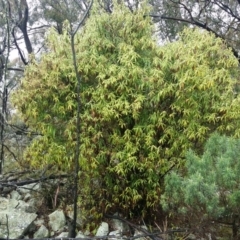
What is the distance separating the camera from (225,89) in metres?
4.96

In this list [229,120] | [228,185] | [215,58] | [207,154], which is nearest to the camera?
[228,185]


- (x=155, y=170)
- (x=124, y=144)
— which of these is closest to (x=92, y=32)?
(x=124, y=144)

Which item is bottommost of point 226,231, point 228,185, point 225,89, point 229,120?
point 226,231

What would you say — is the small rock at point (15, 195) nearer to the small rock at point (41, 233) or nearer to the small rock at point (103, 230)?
the small rock at point (41, 233)

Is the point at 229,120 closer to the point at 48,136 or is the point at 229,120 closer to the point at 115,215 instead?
the point at 115,215

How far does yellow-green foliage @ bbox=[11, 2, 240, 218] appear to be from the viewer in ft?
15.8

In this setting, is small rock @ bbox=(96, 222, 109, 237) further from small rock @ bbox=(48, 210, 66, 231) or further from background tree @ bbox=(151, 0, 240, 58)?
background tree @ bbox=(151, 0, 240, 58)

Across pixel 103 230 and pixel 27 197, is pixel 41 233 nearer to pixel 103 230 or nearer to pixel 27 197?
pixel 103 230

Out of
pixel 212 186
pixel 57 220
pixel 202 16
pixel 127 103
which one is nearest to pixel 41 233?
pixel 57 220

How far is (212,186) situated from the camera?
3686mm

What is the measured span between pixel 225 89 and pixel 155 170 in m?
1.30

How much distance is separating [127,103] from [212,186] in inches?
62.2

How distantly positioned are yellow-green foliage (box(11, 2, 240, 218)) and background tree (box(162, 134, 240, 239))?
744 mm

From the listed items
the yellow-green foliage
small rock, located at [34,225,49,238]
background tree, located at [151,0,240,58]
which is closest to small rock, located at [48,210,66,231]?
small rock, located at [34,225,49,238]
